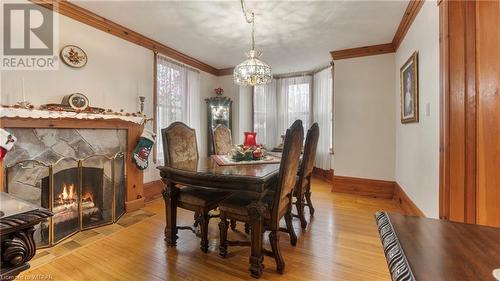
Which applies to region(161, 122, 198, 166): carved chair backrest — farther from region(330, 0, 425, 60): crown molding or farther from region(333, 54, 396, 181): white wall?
region(330, 0, 425, 60): crown molding

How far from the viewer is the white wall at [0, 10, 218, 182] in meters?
2.36

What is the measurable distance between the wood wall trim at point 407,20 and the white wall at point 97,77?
3464 mm

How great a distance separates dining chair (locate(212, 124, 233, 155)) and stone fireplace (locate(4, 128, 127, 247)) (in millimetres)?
1184

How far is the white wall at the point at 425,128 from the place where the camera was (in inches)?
77.4

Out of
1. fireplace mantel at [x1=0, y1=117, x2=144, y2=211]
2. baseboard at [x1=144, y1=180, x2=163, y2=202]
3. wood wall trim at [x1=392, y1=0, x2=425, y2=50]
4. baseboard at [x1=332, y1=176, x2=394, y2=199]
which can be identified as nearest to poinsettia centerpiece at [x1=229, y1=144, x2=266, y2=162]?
fireplace mantel at [x1=0, y1=117, x2=144, y2=211]

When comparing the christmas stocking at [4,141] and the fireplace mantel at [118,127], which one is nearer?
the christmas stocking at [4,141]

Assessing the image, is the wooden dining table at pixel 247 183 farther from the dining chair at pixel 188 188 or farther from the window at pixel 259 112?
the window at pixel 259 112

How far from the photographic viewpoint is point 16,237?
0.66 meters

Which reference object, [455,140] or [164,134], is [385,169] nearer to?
[455,140]

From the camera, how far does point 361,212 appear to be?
3.04 metres

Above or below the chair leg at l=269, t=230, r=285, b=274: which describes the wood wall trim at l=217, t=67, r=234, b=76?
above

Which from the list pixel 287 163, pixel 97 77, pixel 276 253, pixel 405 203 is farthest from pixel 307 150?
pixel 97 77

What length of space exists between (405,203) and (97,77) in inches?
165

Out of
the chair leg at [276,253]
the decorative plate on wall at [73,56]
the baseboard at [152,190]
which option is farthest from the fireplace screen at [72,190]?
the chair leg at [276,253]
